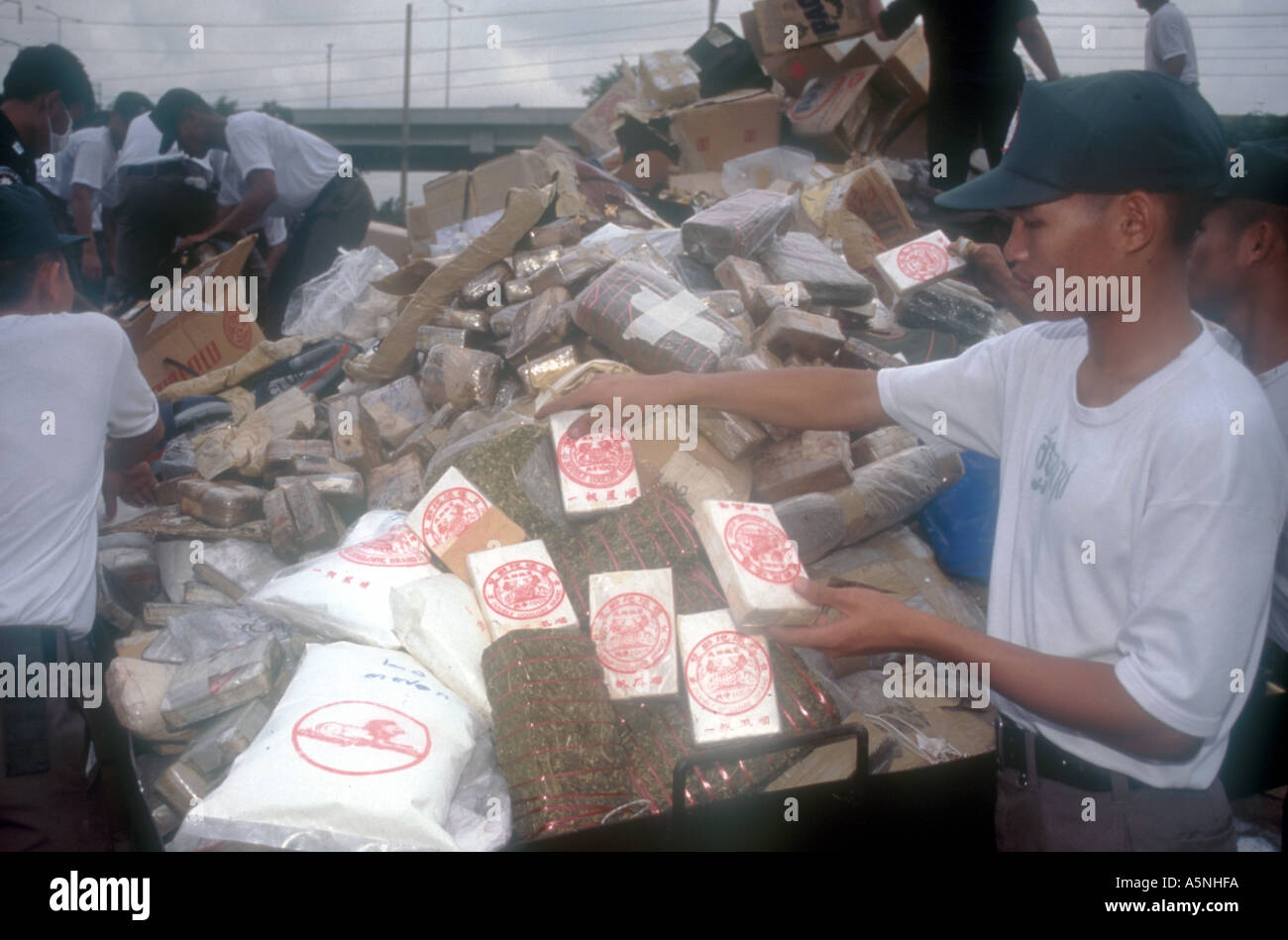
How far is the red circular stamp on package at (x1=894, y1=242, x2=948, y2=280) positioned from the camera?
394 cm

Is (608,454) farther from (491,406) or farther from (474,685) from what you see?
(491,406)

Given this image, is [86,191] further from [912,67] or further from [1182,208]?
[1182,208]

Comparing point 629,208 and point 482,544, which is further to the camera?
point 629,208

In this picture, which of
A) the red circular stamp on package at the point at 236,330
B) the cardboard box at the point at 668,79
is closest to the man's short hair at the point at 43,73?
the red circular stamp on package at the point at 236,330

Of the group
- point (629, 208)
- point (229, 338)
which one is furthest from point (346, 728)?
point (629, 208)

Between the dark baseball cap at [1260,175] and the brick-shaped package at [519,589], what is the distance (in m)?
1.64

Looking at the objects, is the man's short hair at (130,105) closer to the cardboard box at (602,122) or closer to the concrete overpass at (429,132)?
the cardboard box at (602,122)

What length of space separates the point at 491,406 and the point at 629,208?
2486mm

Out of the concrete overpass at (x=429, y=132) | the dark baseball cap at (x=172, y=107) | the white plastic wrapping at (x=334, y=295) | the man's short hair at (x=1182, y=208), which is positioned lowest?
the white plastic wrapping at (x=334, y=295)

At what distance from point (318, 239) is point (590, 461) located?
4284 mm

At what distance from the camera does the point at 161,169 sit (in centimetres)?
490

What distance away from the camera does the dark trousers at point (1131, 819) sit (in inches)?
49.5

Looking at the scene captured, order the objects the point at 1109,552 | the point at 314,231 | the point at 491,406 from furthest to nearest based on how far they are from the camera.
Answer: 1. the point at 314,231
2. the point at 491,406
3. the point at 1109,552

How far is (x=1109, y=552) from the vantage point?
1.20m
